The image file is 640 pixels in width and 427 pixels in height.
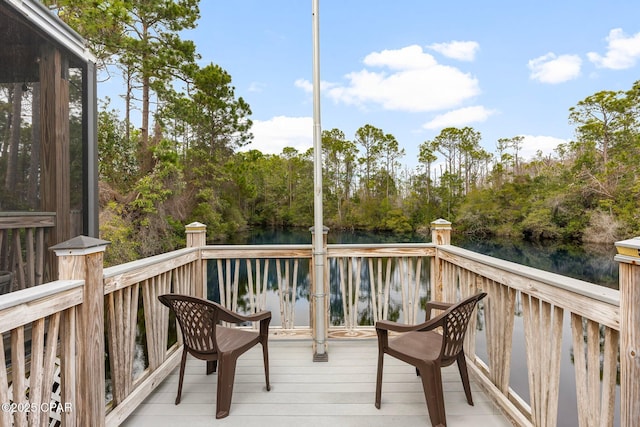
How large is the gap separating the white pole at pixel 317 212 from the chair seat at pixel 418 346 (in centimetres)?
77

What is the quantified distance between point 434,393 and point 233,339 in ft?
4.11

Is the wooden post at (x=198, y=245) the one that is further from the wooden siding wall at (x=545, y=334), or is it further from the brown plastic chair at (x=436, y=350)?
the wooden siding wall at (x=545, y=334)

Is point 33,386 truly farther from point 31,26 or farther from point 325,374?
point 31,26

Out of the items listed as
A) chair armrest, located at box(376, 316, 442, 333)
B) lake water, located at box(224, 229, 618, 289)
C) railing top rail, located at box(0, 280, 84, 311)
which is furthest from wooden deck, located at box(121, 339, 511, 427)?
lake water, located at box(224, 229, 618, 289)

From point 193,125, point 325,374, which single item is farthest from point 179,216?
point 325,374

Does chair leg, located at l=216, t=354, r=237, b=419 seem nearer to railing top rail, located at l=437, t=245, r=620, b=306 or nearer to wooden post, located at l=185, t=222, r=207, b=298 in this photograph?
wooden post, located at l=185, t=222, r=207, b=298

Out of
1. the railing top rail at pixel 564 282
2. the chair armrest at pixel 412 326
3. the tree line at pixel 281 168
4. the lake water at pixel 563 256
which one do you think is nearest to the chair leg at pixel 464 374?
the chair armrest at pixel 412 326

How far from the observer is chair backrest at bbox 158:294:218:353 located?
1.75 metres

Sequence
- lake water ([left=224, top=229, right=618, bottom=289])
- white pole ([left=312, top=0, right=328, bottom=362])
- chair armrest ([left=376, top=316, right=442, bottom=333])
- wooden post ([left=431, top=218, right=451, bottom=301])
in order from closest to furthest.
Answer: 1. chair armrest ([left=376, top=316, right=442, bottom=333])
2. white pole ([left=312, top=0, right=328, bottom=362])
3. wooden post ([left=431, top=218, right=451, bottom=301])
4. lake water ([left=224, top=229, right=618, bottom=289])

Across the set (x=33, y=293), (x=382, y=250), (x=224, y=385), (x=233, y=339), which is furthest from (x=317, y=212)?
(x=33, y=293)

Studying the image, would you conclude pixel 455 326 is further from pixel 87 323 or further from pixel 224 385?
pixel 87 323

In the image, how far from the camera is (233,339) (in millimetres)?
1999

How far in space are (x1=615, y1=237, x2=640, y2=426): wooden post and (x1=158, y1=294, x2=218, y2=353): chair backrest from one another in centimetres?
176

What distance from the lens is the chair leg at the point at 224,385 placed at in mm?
1791
